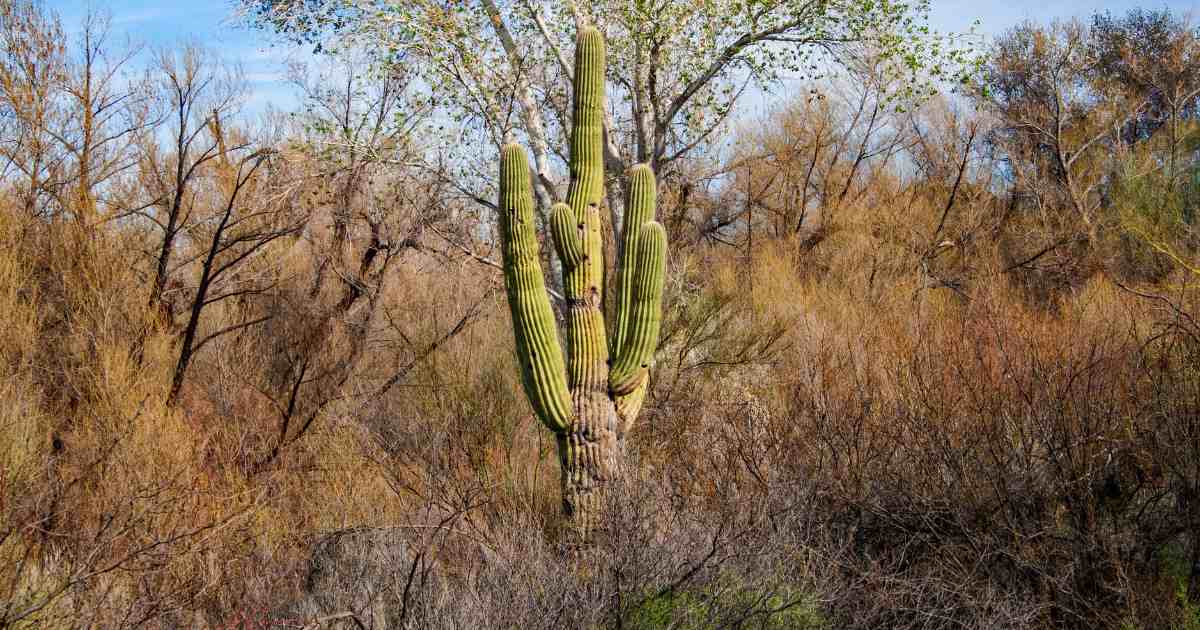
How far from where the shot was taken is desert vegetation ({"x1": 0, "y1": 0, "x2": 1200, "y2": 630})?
17.9ft

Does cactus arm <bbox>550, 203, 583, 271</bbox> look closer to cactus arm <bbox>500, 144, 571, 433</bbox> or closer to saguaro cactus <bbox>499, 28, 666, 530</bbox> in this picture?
saguaro cactus <bbox>499, 28, 666, 530</bbox>

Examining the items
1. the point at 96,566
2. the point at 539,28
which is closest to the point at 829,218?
the point at 539,28

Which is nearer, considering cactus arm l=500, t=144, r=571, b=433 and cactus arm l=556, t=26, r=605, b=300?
cactus arm l=500, t=144, r=571, b=433

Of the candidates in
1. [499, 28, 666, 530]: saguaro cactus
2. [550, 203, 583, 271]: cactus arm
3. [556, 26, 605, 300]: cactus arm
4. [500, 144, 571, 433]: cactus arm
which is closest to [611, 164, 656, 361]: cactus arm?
[499, 28, 666, 530]: saguaro cactus

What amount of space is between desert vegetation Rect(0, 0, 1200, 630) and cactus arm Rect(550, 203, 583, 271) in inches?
1.0

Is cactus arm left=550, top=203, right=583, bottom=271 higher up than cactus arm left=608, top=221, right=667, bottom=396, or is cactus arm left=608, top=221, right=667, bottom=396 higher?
cactus arm left=550, top=203, right=583, bottom=271

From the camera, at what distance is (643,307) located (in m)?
6.18

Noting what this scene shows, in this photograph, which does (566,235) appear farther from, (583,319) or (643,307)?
(643,307)

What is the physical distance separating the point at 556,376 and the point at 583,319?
43cm

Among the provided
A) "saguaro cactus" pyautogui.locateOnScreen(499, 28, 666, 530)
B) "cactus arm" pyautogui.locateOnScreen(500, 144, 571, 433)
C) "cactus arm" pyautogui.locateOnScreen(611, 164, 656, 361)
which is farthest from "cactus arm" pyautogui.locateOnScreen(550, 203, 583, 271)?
"cactus arm" pyautogui.locateOnScreen(611, 164, 656, 361)

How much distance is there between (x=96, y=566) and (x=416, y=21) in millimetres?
6174

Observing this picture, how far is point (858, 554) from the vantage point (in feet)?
20.5

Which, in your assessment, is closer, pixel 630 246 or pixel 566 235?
pixel 566 235

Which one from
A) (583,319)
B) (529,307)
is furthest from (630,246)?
(529,307)
